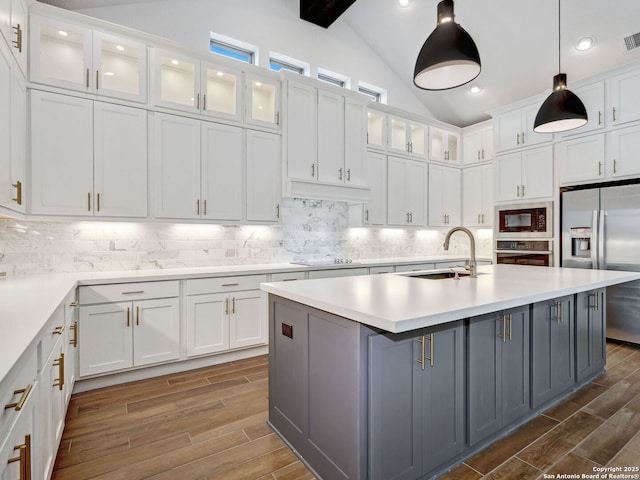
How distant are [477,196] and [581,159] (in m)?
1.60

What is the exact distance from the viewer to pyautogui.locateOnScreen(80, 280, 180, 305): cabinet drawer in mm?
2723

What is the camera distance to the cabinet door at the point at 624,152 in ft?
12.3

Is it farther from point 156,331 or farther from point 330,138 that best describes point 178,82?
point 156,331

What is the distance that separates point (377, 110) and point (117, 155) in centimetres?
339

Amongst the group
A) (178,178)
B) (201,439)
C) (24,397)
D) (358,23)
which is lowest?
(201,439)

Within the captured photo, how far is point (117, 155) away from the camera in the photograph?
306 centimetres

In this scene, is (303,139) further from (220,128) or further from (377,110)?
(377,110)

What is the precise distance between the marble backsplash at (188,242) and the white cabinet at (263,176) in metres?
0.30

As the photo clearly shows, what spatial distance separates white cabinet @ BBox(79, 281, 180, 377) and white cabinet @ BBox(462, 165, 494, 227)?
4700mm

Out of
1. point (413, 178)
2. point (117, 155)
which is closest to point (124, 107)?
point (117, 155)

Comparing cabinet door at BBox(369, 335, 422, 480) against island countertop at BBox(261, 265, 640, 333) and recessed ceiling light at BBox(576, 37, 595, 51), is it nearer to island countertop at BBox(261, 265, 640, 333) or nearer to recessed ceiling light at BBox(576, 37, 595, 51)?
island countertop at BBox(261, 265, 640, 333)

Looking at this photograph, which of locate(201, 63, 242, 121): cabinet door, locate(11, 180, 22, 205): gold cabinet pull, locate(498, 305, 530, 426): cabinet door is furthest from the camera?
locate(201, 63, 242, 121): cabinet door

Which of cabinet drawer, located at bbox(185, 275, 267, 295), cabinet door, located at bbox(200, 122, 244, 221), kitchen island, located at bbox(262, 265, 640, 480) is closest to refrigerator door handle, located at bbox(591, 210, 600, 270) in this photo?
kitchen island, located at bbox(262, 265, 640, 480)

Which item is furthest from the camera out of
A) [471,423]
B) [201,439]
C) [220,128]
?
[220,128]
